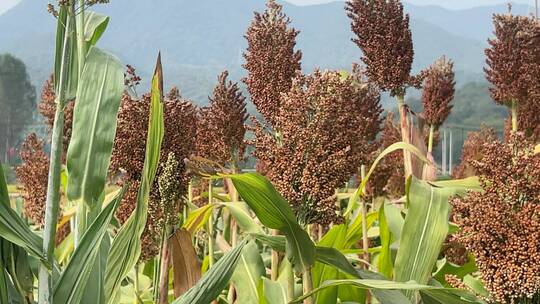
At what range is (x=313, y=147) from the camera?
1961mm

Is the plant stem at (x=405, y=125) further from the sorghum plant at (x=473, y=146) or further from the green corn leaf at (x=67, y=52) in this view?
the sorghum plant at (x=473, y=146)

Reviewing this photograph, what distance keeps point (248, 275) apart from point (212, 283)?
834 millimetres

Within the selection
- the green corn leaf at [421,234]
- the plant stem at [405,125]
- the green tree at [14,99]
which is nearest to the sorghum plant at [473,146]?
the plant stem at [405,125]

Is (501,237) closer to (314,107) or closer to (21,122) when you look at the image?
(314,107)

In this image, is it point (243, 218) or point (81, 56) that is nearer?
point (81, 56)

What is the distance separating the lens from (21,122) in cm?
11788

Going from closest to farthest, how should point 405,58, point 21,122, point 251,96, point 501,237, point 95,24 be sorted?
point 501,237 < point 95,24 < point 251,96 < point 405,58 < point 21,122

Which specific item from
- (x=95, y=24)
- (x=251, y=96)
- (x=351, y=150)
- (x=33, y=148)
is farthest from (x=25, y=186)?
(x=351, y=150)

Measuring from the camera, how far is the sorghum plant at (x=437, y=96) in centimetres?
443

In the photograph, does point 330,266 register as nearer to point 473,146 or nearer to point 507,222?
point 507,222

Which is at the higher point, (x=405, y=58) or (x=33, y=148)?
(x=405, y=58)

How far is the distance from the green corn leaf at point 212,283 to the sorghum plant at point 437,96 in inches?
109

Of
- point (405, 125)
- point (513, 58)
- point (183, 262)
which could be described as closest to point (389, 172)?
point (513, 58)

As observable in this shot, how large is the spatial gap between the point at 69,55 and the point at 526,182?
3.84 ft
